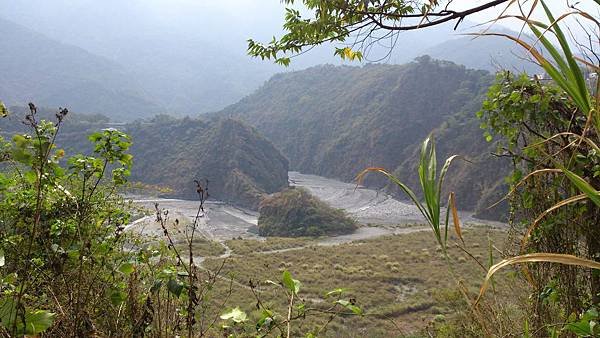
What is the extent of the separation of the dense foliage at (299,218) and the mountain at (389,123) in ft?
59.9

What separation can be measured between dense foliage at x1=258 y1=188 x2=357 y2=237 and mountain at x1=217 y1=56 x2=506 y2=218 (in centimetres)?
1825

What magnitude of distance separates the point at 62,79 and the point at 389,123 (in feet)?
436

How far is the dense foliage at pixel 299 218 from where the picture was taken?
4397 centimetres

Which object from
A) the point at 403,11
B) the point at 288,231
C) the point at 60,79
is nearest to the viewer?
the point at 403,11

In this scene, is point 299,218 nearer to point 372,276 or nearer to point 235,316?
point 372,276

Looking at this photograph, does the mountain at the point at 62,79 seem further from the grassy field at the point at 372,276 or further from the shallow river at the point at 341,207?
the grassy field at the point at 372,276

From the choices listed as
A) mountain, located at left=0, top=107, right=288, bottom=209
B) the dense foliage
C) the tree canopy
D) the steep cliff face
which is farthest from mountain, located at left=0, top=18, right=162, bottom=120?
the tree canopy

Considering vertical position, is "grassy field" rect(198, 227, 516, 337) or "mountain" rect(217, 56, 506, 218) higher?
"mountain" rect(217, 56, 506, 218)

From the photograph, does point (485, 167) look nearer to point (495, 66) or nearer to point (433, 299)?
point (433, 299)

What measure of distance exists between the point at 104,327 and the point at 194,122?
81.7 m

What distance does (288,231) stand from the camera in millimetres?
44031

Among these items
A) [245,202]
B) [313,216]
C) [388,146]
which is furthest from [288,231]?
[388,146]

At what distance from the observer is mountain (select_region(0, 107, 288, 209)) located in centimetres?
6381

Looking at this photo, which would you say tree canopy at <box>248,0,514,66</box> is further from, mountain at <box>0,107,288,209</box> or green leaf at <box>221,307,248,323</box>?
mountain at <box>0,107,288,209</box>
